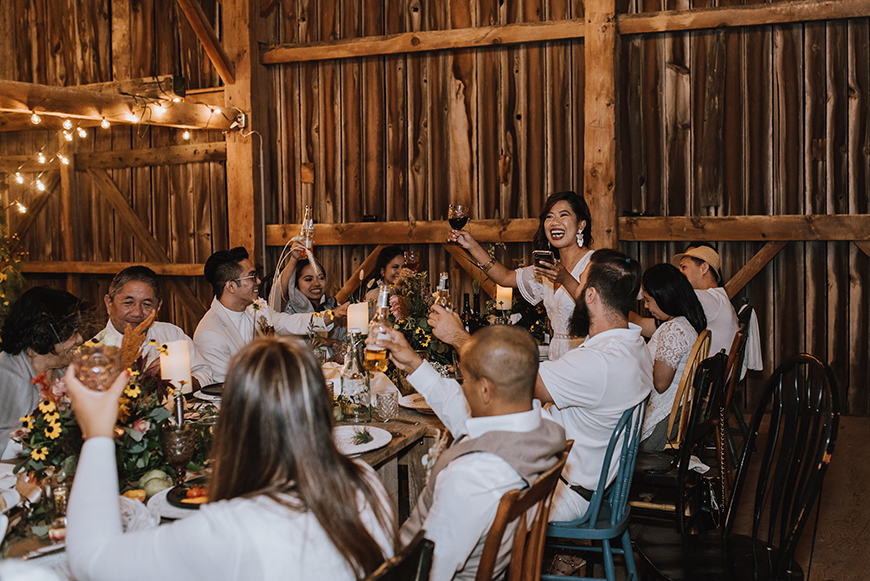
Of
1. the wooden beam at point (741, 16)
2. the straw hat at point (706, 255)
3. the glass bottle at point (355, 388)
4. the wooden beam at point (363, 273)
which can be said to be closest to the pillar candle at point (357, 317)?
the glass bottle at point (355, 388)

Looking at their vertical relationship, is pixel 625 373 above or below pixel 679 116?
below

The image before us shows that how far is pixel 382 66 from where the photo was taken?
6.44 metres

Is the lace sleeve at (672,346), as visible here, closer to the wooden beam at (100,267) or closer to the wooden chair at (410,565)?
the wooden chair at (410,565)

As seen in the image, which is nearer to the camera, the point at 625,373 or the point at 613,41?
the point at 625,373

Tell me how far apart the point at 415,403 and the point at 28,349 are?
1427mm

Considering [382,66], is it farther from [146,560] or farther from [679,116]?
[146,560]

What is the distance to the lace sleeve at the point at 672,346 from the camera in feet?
10.9

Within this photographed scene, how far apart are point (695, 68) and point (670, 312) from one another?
9.86 ft

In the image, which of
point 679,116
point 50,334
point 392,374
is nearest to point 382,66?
point 679,116

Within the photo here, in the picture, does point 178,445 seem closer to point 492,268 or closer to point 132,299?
point 132,299

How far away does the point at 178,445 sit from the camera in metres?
2.00

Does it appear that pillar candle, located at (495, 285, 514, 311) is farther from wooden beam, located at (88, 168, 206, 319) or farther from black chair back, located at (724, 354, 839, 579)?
wooden beam, located at (88, 168, 206, 319)

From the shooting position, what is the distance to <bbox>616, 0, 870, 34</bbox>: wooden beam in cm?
532

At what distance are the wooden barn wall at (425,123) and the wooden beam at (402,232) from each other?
16 centimetres
